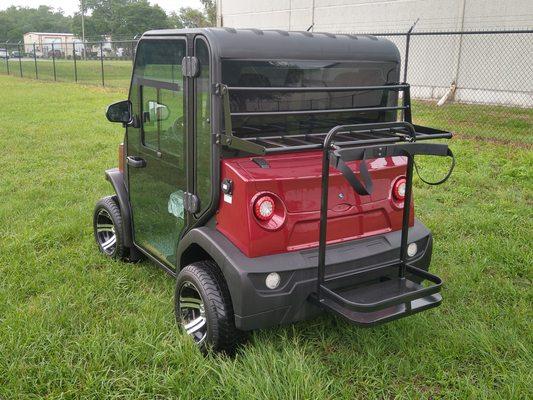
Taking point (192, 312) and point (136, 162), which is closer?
point (192, 312)

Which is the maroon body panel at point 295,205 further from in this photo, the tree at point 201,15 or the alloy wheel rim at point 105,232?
the tree at point 201,15

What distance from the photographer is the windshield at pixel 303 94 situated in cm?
299

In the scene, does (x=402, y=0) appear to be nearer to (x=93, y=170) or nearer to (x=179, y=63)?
(x=93, y=170)

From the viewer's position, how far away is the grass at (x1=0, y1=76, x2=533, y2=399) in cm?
275

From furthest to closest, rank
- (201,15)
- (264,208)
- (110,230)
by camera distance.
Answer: (201,15) → (110,230) → (264,208)

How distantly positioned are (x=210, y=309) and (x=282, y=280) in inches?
17.1

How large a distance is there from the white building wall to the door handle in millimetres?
12019

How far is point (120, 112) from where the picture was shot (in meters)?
3.80

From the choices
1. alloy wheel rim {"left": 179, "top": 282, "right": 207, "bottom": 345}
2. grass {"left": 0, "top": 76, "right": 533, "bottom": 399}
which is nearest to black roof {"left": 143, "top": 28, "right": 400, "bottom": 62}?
alloy wheel rim {"left": 179, "top": 282, "right": 207, "bottom": 345}

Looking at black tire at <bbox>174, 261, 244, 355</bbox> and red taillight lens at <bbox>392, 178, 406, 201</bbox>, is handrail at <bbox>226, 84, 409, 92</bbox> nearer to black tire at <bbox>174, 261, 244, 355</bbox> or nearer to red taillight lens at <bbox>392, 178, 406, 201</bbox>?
red taillight lens at <bbox>392, 178, 406, 201</bbox>

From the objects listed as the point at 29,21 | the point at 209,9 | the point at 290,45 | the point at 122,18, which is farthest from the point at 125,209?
the point at 29,21

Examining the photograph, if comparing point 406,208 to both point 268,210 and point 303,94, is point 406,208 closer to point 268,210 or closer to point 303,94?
point 268,210

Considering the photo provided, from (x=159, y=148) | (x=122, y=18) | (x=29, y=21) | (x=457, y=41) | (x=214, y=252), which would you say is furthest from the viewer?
(x=29, y=21)

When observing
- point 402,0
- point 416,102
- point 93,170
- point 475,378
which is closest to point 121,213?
point 475,378
